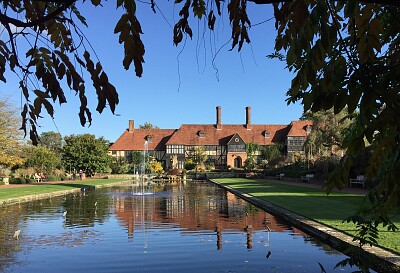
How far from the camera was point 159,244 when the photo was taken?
995 cm

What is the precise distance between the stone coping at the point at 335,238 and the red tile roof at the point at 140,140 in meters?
64.1

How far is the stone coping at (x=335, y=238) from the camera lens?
6.79 meters

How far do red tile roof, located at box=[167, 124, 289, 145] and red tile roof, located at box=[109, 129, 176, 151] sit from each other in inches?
128

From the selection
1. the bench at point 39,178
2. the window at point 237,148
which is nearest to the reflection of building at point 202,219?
the bench at point 39,178

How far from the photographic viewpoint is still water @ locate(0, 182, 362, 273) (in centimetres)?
794

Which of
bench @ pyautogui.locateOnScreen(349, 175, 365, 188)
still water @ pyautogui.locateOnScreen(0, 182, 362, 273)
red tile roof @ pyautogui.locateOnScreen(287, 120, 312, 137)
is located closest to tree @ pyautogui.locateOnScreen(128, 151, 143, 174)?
red tile roof @ pyautogui.locateOnScreen(287, 120, 312, 137)

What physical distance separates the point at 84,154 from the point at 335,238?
166ft

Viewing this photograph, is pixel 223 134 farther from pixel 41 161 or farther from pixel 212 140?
pixel 41 161

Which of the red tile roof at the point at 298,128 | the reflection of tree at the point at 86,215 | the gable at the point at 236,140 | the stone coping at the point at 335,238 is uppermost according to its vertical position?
the red tile roof at the point at 298,128

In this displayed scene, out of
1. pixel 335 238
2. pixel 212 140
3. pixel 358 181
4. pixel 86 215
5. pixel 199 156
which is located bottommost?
pixel 86 215

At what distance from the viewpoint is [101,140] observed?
5984 centimetres

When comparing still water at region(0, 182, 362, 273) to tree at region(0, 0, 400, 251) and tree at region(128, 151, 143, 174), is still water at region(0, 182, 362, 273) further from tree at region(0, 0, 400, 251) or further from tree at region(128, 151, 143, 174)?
tree at region(128, 151, 143, 174)

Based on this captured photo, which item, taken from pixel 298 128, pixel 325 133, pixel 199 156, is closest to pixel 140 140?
pixel 199 156

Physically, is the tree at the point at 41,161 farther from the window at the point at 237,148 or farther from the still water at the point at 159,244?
the window at the point at 237,148
